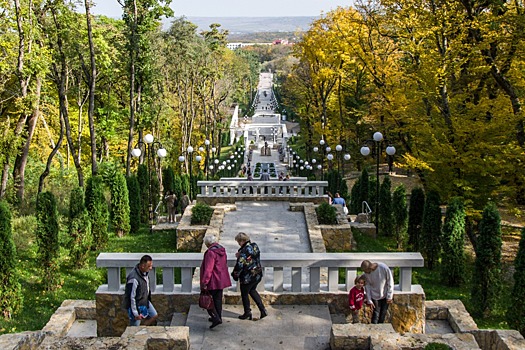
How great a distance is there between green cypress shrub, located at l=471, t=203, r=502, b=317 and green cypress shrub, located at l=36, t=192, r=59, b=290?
29.5ft

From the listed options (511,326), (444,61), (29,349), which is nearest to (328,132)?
(444,61)

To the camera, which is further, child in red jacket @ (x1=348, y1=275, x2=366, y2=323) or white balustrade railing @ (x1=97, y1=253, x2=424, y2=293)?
white balustrade railing @ (x1=97, y1=253, x2=424, y2=293)

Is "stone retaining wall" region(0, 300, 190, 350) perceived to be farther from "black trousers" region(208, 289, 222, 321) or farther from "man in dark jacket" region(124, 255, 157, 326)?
"black trousers" region(208, 289, 222, 321)

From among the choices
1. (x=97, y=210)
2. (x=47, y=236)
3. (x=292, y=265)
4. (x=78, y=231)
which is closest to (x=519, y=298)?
(x=292, y=265)

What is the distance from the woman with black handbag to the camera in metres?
7.67

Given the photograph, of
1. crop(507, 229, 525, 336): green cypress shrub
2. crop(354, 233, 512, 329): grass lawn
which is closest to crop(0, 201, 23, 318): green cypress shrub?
crop(354, 233, 512, 329): grass lawn

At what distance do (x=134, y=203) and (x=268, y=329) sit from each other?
39.2 ft

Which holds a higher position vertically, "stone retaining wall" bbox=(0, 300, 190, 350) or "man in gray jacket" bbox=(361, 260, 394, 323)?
"man in gray jacket" bbox=(361, 260, 394, 323)

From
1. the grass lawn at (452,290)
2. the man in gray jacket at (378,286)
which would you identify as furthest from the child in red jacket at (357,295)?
the grass lawn at (452,290)

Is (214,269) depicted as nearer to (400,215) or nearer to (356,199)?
(400,215)

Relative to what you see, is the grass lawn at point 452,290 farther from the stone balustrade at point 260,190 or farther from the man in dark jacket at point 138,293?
the man in dark jacket at point 138,293

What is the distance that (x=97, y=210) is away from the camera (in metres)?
15.3

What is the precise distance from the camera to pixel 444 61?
17109 mm

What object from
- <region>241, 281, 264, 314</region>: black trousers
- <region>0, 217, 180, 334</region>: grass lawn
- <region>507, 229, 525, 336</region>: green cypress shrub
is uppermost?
<region>241, 281, 264, 314</region>: black trousers
